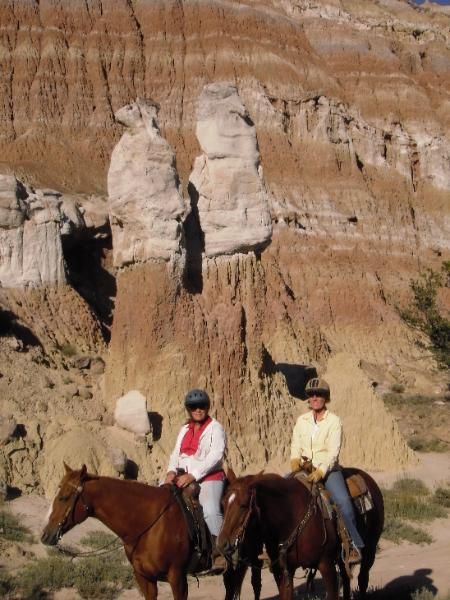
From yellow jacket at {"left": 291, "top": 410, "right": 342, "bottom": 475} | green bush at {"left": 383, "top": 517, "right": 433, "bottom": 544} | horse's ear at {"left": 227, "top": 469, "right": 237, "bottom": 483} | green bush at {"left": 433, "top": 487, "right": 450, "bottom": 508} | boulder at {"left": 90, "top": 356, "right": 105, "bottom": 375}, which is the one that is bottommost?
green bush at {"left": 383, "top": 517, "right": 433, "bottom": 544}

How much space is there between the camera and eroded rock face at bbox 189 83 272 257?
18.2 meters

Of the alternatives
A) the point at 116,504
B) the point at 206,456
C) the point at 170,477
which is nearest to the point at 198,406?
the point at 206,456

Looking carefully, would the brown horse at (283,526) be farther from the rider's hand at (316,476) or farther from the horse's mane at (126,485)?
the horse's mane at (126,485)

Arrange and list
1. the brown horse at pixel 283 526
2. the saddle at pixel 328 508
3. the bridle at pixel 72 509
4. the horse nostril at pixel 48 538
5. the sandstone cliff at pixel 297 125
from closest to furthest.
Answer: the brown horse at pixel 283 526, the horse nostril at pixel 48 538, the bridle at pixel 72 509, the saddle at pixel 328 508, the sandstone cliff at pixel 297 125

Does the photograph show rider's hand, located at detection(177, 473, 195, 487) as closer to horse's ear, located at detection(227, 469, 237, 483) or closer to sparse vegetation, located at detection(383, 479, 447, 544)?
horse's ear, located at detection(227, 469, 237, 483)

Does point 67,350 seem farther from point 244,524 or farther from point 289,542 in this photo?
point 244,524

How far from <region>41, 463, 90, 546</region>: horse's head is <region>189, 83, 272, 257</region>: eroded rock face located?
11.2 meters

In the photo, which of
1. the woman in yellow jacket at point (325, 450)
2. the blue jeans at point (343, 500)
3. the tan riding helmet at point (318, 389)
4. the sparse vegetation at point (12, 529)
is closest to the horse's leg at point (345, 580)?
the woman in yellow jacket at point (325, 450)

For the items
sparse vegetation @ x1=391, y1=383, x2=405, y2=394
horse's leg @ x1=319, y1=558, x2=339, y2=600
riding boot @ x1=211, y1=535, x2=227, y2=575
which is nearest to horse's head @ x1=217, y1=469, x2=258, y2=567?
riding boot @ x1=211, y1=535, x2=227, y2=575

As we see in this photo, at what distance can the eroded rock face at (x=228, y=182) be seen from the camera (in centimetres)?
1816

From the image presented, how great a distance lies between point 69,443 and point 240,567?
6789mm

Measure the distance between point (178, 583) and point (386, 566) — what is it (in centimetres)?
511

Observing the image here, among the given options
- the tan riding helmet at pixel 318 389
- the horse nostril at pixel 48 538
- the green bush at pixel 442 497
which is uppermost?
the tan riding helmet at pixel 318 389

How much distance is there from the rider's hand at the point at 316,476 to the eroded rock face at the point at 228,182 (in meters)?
10.6
